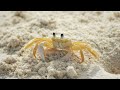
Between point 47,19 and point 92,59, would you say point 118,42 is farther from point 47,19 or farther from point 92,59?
point 47,19

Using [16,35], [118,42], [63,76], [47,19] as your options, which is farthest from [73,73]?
[47,19]

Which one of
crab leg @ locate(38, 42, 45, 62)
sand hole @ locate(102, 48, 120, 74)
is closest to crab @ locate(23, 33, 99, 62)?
crab leg @ locate(38, 42, 45, 62)

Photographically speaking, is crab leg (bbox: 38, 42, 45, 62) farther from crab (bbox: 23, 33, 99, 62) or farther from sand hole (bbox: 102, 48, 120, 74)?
sand hole (bbox: 102, 48, 120, 74)

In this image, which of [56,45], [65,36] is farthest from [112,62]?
[65,36]

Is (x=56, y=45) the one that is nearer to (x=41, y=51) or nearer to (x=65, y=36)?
(x=41, y=51)

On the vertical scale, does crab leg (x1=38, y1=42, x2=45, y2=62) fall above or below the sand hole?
above

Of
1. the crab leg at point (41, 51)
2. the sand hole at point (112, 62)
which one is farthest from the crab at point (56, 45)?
the sand hole at point (112, 62)
